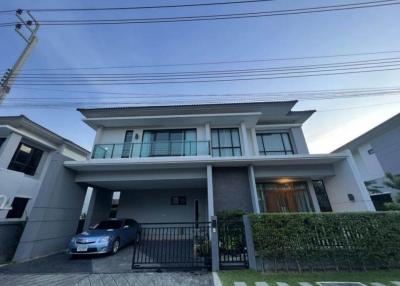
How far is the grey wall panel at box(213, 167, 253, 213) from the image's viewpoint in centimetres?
A: 828

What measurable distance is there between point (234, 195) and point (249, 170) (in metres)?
1.44

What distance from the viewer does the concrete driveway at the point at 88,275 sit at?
4.40m

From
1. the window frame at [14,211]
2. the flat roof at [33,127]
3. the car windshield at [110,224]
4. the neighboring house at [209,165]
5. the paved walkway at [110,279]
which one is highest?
the flat roof at [33,127]

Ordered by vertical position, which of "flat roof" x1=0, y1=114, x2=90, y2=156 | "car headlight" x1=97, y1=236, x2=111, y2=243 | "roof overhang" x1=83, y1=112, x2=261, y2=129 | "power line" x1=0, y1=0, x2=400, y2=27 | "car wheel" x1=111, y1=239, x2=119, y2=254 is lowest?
"car wheel" x1=111, y1=239, x2=119, y2=254

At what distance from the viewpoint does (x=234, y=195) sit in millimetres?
8445

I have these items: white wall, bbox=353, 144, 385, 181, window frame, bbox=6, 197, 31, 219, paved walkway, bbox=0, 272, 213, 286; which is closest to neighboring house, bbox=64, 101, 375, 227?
paved walkway, bbox=0, 272, 213, 286

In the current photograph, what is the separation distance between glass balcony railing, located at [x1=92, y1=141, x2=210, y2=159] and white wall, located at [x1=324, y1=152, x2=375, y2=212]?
21.5ft

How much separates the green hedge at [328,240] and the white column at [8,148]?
12.9m

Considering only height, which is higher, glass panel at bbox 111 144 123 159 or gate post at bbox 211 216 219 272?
glass panel at bbox 111 144 123 159

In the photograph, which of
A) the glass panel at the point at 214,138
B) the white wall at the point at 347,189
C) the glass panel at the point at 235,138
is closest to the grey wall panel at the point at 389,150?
the white wall at the point at 347,189

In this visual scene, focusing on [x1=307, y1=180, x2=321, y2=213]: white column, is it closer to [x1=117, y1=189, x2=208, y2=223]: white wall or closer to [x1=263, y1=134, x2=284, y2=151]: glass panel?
[x1=263, y1=134, x2=284, y2=151]: glass panel

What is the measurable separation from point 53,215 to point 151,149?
510 cm

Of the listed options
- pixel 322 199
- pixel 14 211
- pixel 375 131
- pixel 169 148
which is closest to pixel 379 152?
pixel 375 131

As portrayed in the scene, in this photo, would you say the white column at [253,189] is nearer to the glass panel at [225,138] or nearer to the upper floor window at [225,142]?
the upper floor window at [225,142]
